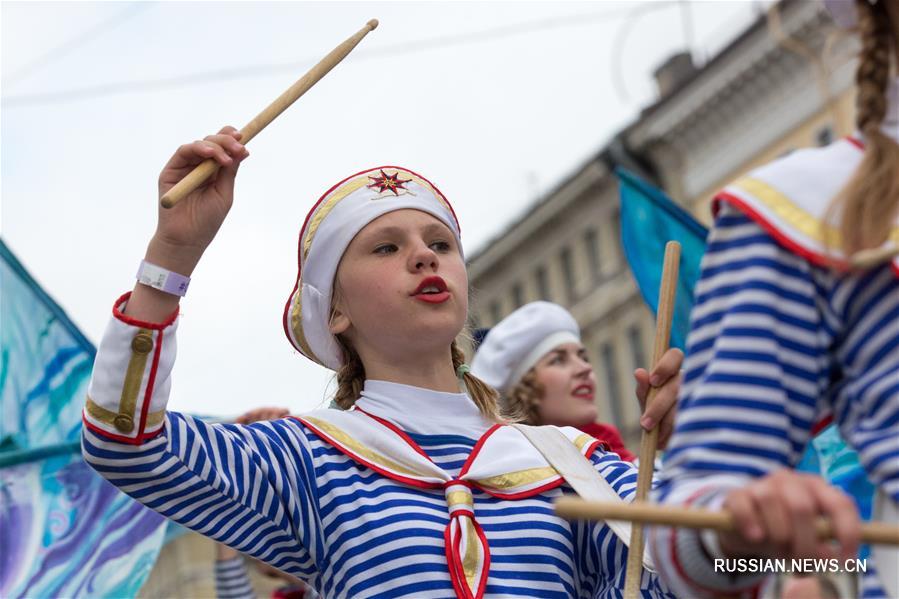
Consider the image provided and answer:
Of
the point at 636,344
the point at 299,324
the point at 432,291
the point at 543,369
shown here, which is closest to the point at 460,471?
the point at 432,291

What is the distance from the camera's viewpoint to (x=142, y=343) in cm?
294

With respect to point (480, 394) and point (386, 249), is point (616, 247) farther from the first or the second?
point (386, 249)

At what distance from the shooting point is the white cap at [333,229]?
11.6ft

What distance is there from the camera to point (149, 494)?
3039 mm

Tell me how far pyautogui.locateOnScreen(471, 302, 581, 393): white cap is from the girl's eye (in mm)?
2393

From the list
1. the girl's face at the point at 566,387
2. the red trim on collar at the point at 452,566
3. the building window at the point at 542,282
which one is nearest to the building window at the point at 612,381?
the building window at the point at 542,282

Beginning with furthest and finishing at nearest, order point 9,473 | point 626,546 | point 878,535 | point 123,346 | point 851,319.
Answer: point 9,473
point 626,546
point 123,346
point 851,319
point 878,535

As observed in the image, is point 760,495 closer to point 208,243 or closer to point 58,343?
point 208,243

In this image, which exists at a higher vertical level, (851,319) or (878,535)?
(851,319)

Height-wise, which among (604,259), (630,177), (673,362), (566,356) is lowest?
(673,362)

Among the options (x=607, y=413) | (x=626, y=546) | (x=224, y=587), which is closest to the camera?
(x=626, y=546)

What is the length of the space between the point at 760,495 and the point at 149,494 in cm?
158

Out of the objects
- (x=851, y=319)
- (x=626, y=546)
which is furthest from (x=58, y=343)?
(x=851, y=319)

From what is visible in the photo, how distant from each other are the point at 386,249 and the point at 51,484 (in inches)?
64.1
